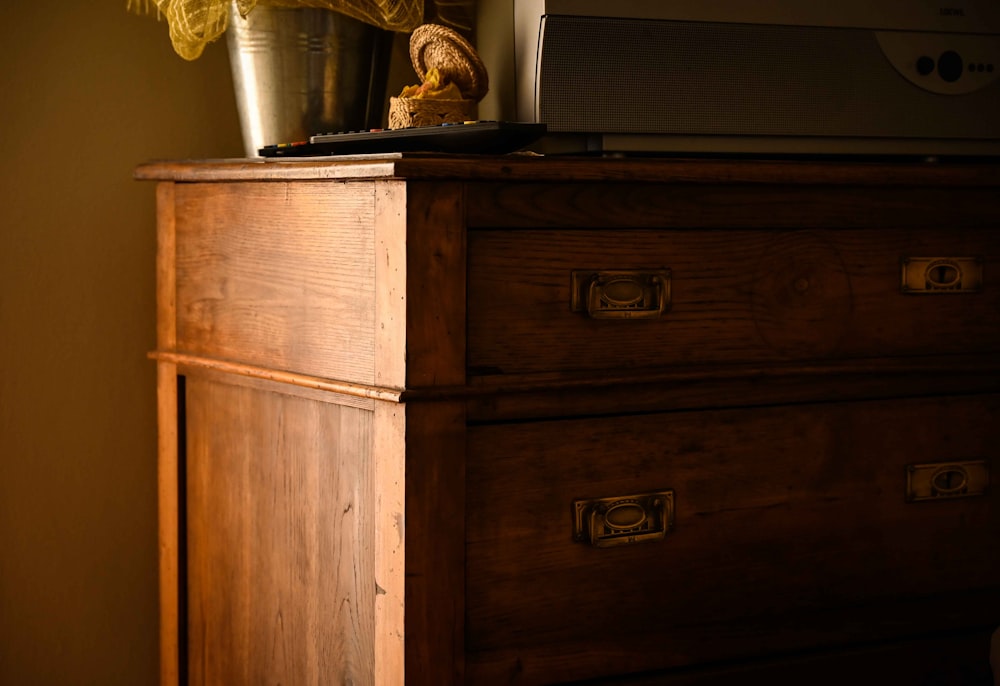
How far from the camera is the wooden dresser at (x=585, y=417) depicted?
3.46 feet

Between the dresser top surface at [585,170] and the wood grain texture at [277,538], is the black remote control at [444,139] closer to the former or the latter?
the dresser top surface at [585,170]

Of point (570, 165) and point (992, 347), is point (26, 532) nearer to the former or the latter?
point (570, 165)

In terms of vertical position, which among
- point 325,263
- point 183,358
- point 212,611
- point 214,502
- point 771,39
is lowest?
point 212,611

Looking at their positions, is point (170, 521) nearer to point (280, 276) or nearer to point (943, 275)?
point (280, 276)

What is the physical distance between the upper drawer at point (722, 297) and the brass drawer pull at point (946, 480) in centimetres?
12

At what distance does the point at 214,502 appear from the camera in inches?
52.4

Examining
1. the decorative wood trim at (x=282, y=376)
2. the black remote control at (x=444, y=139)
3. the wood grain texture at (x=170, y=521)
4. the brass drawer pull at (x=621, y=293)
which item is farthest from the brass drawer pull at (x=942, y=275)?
the wood grain texture at (x=170, y=521)

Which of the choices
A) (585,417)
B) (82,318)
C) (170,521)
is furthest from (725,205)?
(82,318)

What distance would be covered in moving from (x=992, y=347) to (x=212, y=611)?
0.86 meters

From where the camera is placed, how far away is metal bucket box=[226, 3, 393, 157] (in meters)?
1.38

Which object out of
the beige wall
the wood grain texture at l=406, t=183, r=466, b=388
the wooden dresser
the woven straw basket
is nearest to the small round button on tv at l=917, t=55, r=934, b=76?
the wooden dresser

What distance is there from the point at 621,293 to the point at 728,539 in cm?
26

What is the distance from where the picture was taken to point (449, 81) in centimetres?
127

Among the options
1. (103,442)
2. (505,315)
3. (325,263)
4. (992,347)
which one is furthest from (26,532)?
(992,347)
